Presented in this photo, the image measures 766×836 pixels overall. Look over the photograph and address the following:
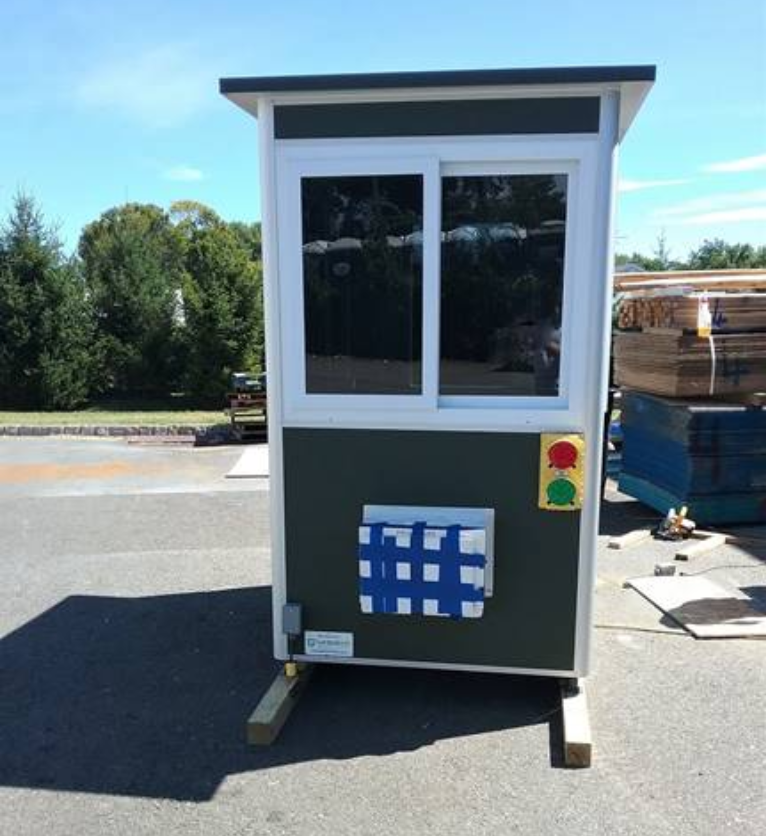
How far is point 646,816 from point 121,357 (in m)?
18.9

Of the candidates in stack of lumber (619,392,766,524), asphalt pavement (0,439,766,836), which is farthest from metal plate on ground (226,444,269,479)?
stack of lumber (619,392,766,524)

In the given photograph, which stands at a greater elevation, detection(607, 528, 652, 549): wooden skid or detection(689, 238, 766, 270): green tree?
Answer: detection(689, 238, 766, 270): green tree

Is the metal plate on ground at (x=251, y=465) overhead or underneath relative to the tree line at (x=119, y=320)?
underneath

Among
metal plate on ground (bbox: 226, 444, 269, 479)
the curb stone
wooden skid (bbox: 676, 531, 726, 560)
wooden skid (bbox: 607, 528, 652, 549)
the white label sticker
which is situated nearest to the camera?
the white label sticker

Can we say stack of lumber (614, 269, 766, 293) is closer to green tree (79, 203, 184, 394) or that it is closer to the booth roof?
the booth roof

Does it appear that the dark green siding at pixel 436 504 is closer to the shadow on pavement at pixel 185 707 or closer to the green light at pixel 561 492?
the green light at pixel 561 492

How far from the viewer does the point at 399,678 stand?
4035 millimetres

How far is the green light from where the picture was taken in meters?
3.46

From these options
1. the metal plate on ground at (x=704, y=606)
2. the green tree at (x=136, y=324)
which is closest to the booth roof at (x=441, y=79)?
the metal plate on ground at (x=704, y=606)

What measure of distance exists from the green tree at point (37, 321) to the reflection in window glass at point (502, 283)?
55.1 feet

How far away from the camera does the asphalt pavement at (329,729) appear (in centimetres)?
292

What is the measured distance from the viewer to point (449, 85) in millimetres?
3254

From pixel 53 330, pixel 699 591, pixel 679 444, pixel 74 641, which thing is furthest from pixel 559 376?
pixel 53 330

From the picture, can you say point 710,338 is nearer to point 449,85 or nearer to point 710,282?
point 710,282
